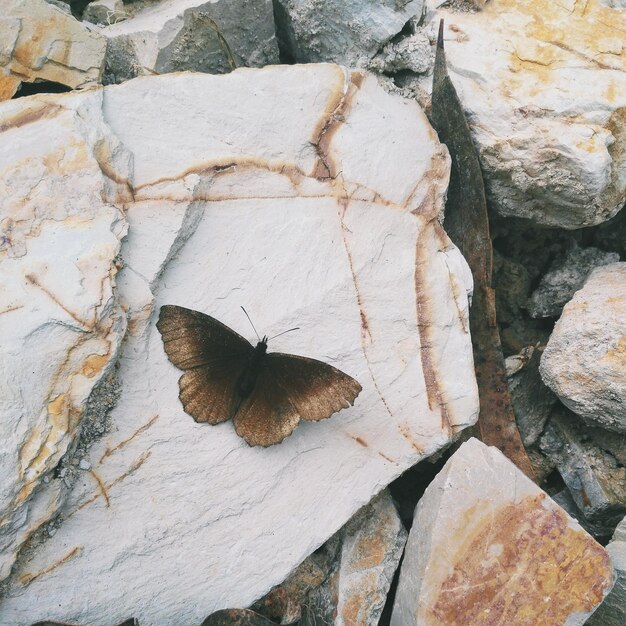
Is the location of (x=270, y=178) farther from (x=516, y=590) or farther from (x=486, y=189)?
(x=516, y=590)

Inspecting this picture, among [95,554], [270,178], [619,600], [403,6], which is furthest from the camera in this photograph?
[403,6]

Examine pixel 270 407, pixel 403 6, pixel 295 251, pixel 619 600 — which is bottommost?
pixel 619 600

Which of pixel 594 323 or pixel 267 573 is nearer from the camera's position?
pixel 267 573

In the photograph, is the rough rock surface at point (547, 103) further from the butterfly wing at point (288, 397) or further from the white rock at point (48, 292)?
the white rock at point (48, 292)

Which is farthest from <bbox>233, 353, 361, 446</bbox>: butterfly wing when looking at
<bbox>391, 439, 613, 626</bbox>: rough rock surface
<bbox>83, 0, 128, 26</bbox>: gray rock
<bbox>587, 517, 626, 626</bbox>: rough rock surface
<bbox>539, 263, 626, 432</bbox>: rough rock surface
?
<bbox>83, 0, 128, 26</bbox>: gray rock

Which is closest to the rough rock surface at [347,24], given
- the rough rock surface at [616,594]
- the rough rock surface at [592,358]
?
the rough rock surface at [592,358]

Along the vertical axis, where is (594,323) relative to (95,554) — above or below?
above

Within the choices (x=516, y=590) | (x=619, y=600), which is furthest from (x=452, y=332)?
(x=619, y=600)

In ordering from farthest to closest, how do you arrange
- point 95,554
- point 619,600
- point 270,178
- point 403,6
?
1. point 403,6
2. point 270,178
3. point 619,600
4. point 95,554
